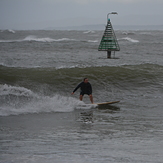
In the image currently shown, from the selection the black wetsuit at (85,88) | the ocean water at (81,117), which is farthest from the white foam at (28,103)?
the black wetsuit at (85,88)

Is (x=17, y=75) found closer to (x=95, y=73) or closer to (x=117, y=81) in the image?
(x=95, y=73)

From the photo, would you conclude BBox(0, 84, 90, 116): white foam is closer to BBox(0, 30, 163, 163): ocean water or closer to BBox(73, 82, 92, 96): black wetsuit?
BBox(0, 30, 163, 163): ocean water

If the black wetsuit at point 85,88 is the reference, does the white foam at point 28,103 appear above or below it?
below

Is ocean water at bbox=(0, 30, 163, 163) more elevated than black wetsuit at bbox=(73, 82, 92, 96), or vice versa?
black wetsuit at bbox=(73, 82, 92, 96)

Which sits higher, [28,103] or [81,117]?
[28,103]

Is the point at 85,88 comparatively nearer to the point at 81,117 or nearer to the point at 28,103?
the point at 28,103

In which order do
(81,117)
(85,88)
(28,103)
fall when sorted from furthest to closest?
(85,88) < (28,103) < (81,117)

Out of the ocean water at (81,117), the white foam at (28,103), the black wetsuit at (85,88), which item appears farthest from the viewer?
the black wetsuit at (85,88)

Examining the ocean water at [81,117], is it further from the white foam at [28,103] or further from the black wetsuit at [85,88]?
the black wetsuit at [85,88]

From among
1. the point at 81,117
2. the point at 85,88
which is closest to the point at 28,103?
the point at 85,88

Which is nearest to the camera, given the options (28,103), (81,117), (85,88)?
(81,117)

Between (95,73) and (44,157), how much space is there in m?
14.0

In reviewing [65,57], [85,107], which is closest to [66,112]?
[85,107]

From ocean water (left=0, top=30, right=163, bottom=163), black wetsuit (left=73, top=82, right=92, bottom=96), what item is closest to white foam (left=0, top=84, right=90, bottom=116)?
ocean water (left=0, top=30, right=163, bottom=163)
